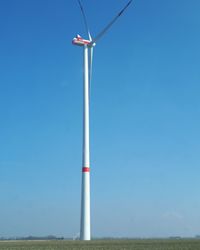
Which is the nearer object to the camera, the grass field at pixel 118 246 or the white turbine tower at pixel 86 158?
the grass field at pixel 118 246

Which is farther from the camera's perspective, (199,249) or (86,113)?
(86,113)

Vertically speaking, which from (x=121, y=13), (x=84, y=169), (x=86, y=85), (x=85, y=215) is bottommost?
(x=85, y=215)

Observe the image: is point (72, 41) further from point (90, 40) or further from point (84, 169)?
point (84, 169)

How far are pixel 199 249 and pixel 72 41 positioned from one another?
49731 millimetres

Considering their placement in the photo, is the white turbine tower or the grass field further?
the white turbine tower

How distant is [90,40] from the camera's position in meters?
76.0

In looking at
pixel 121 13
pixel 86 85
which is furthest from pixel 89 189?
pixel 121 13

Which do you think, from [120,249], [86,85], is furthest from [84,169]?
[120,249]

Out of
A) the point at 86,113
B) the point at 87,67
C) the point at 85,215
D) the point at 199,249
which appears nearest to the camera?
the point at 199,249

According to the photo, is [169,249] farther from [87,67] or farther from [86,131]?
[87,67]

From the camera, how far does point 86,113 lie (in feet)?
224

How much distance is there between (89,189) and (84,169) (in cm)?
304

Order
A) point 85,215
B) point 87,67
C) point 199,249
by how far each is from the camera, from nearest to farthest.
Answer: point 199,249, point 85,215, point 87,67

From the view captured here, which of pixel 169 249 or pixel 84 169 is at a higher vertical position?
pixel 84 169
